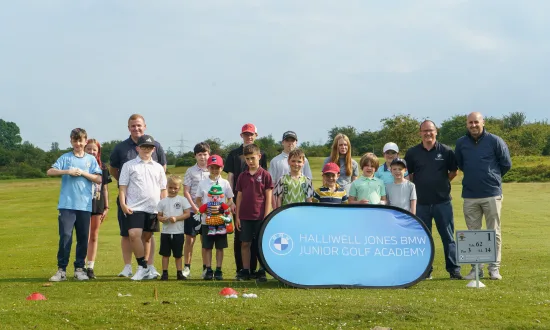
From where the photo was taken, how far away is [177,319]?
6.61 metres

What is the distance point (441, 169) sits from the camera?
10641mm

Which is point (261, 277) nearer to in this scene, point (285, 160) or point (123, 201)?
point (285, 160)

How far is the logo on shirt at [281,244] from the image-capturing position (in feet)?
29.2

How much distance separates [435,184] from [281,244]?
300cm

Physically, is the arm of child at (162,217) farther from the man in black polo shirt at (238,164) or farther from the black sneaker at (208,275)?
the man in black polo shirt at (238,164)

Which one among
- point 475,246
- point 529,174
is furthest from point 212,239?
point 529,174

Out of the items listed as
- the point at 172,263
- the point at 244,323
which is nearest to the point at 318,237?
the point at 244,323

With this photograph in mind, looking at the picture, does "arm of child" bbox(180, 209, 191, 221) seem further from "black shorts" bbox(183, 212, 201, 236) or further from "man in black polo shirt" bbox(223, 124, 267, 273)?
"man in black polo shirt" bbox(223, 124, 267, 273)

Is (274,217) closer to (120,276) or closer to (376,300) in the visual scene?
(376,300)

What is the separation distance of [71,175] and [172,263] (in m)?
3.93

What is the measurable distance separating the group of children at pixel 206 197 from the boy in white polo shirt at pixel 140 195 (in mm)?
15

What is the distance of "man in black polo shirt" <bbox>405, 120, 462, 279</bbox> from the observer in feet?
34.7

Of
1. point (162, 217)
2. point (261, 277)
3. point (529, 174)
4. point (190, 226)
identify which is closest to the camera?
point (261, 277)

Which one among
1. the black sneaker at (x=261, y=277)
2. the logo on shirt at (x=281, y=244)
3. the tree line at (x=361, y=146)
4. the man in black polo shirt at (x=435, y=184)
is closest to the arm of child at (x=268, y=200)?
the black sneaker at (x=261, y=277)
